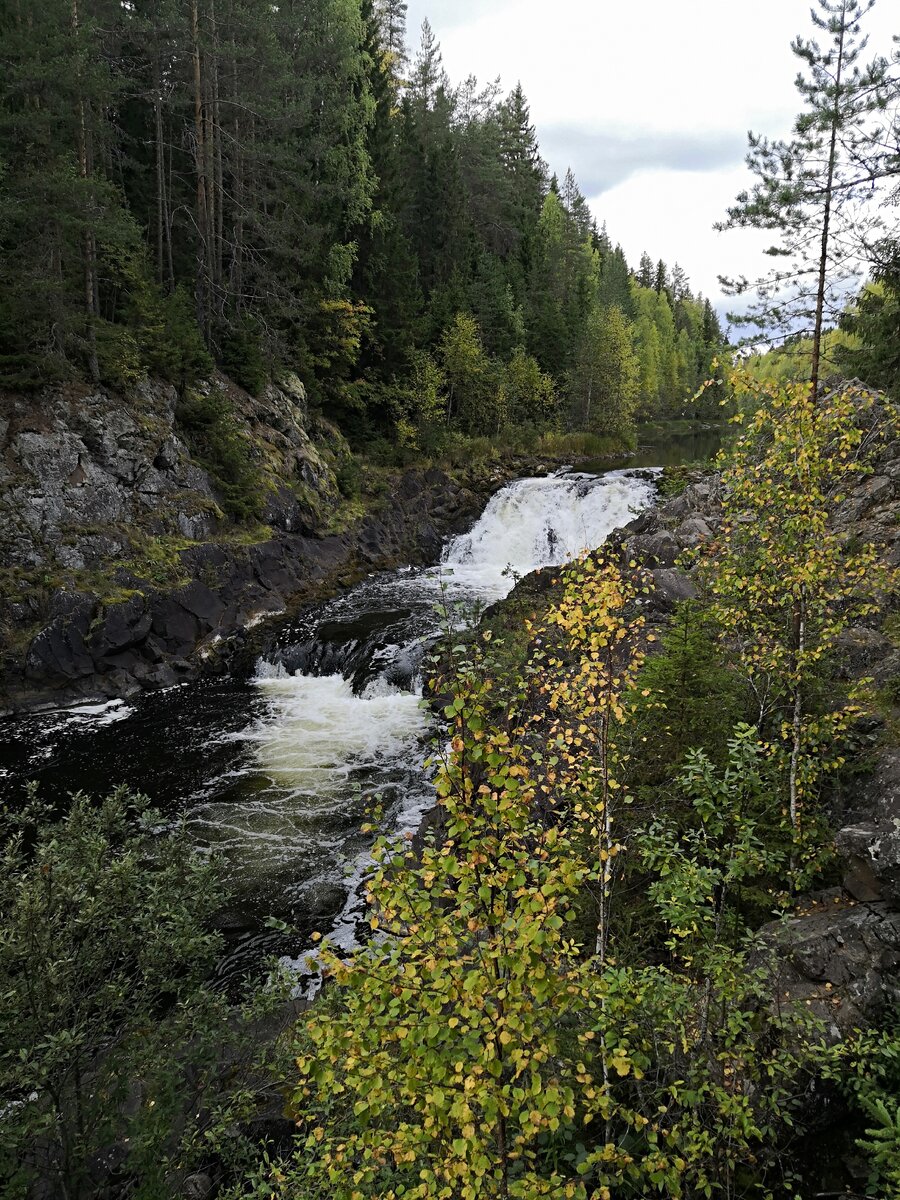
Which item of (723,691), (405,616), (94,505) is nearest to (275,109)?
(94,505)

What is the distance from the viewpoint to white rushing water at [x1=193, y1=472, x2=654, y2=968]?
10.1 metres

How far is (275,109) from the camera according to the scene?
24.4 m

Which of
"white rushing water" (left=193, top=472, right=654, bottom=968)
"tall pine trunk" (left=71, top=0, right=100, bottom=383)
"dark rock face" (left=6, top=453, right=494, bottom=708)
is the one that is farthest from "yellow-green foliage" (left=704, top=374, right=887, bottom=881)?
"tall pine trunk" (left=71, top=0, right=100, bottom=383)

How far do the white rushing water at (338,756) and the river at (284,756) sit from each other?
3cm

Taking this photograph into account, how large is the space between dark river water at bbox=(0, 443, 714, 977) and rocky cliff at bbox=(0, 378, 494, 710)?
3.80 feet

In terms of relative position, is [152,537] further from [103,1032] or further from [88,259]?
[103,1032]

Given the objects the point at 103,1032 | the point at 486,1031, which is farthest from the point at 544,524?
the point at 486,1031

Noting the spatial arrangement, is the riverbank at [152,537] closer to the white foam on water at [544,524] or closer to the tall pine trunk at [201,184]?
the tall pine trunk at [201,184]

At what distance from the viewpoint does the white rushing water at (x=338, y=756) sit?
398 inches

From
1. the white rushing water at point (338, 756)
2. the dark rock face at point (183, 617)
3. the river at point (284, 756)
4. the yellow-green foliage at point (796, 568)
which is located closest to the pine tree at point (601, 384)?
the white rushing water at point (338, 756)

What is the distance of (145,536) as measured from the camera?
707 inches

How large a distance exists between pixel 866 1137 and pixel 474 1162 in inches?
108

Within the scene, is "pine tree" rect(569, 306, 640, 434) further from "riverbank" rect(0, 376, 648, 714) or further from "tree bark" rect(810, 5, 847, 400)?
"tree bark" rect(810, 5, 847, 400)

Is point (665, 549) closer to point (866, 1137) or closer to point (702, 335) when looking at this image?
point (866, 1137)
